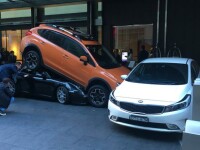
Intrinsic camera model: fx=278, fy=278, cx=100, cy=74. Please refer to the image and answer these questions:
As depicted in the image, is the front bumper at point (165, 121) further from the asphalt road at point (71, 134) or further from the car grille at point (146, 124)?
the asphalt road at point (71, 134)

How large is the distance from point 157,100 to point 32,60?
19.8ft

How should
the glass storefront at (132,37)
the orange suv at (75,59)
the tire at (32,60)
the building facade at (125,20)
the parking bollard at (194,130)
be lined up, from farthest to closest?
the glass storefront at (132,37), the building facade at (125,20), the tire at (32,60), the orange suv at (75,59), the parking bollard at (194,130)

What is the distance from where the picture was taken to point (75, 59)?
9367mm

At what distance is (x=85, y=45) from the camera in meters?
9.38

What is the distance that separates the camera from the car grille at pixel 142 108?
549 cm

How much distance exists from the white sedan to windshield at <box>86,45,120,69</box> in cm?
239

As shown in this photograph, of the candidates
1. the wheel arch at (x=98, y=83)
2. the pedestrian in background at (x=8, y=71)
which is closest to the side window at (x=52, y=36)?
the pedestrian in background at (x=8, y=71)

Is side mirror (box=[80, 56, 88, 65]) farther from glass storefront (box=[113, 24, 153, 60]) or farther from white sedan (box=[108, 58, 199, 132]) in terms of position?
glass storefront (box=[113, 24, 153, 60])

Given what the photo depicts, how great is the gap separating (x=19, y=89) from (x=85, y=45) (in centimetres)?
296

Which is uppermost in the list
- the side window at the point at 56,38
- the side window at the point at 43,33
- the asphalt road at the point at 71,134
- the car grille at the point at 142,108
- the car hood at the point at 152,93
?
the side window at the point at 43,33

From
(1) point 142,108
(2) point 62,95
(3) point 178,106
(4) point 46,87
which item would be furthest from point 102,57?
(3) point 178,106

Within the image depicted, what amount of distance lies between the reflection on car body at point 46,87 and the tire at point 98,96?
0.27 m

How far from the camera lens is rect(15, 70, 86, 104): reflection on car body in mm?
8951

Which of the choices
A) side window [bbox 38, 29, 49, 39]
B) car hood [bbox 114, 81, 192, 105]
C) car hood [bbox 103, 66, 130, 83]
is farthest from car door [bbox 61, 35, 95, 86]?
car hood [bbox 114, 81, 192, 105]
